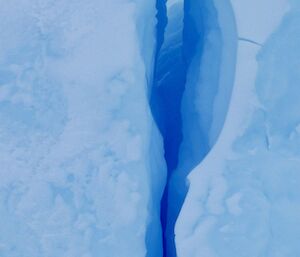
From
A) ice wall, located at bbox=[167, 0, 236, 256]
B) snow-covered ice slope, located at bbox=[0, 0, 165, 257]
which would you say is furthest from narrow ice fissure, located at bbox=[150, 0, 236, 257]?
snow-covered ice slope, located at bbox=[0, 0, 165, 257]

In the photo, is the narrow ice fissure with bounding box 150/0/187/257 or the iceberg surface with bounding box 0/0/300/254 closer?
the iceberg surface with bounding box 0/0/300/254

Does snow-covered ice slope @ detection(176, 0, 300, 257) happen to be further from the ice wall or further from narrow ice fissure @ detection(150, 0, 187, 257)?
narrow ice fissure @ detection(150, 0, 187, 257)

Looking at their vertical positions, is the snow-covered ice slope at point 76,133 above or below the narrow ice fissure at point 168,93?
above

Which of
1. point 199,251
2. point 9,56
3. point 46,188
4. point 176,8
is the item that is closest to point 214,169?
point 199,251

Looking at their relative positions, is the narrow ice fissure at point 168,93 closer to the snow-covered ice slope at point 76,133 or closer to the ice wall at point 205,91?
the ice wall at point 205,91

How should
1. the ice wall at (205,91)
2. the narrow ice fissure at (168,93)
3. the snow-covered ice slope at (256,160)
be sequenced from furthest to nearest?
the narrow ice fissure at (168,93)
the ice wall at (205,91)
the snow-covered ice slope at (256,160)

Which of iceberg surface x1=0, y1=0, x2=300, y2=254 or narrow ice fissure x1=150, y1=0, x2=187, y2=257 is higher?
iceberg surface x1=0, y1=0, x2=300, y2=254

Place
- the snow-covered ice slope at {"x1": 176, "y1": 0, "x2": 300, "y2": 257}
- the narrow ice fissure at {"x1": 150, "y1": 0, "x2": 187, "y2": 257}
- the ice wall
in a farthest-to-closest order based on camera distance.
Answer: the narrow ice fissure at {"x1": 150, "y1": 0, "x2": 187, "y2": 257} < the ice wall < the snow-covered ice slope at {"x1": 176, "y1": 0, "x2": 300, "y2": 257}

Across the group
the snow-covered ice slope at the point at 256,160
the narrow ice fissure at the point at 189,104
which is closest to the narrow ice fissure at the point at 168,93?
the narrow ice fissure at the point at 189,104

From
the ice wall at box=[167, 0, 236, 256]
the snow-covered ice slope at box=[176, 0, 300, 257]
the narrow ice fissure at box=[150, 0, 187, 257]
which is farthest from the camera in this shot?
the narrow ice fissure at box=[150, 0, 187, 257]
